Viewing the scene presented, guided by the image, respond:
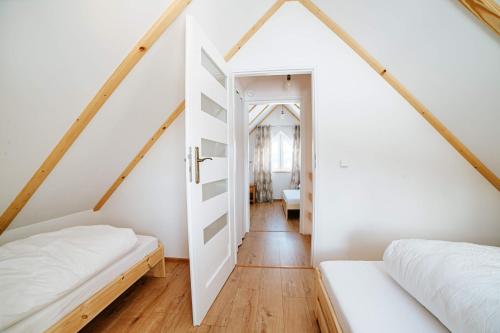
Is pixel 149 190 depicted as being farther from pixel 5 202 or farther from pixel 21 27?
pixel 21 27

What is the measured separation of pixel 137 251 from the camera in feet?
5.23

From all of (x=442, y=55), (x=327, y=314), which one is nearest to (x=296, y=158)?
(x=442, y=55)

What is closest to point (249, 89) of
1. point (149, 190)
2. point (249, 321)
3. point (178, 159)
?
point (178, 159)

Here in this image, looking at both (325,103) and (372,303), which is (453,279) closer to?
(372,303)

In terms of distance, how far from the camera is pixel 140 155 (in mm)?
2139

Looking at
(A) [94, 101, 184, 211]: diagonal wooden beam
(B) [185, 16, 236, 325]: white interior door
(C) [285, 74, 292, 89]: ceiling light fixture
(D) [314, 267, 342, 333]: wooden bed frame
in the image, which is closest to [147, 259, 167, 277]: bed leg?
(B) [185, 16, 236, 325]: white interior door

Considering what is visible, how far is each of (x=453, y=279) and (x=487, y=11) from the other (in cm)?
140

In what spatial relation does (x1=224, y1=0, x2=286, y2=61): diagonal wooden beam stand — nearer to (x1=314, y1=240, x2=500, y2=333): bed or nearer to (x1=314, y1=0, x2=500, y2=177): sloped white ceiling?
(x1=314, y1=0, x2=500, y2=177): sloped white ceiling

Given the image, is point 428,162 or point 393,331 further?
point 428,162

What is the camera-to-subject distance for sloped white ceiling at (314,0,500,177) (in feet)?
3.89

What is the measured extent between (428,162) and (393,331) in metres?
1.78

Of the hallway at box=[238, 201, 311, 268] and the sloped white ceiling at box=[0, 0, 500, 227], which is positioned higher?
the sloped white ceiling at box=[0, 0, 500, 227]

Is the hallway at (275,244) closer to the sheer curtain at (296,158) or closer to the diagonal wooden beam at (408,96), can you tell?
the sheer curtain at (296,158)

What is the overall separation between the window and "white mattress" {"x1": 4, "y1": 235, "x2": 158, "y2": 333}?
15.5ft
